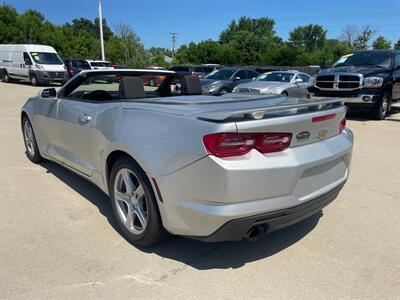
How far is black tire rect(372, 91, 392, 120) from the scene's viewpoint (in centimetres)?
1039

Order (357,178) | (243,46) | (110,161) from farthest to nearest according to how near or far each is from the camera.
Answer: (243,46), (357,178), (110,161)

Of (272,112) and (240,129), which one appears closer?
(240,129)

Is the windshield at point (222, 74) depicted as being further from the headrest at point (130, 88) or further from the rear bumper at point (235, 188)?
the rear bumper at point (235, 188)

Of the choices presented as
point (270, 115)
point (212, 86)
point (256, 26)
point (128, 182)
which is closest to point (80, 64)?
point (212, 86)

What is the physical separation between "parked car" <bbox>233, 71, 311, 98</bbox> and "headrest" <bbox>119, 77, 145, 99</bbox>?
27.3ft

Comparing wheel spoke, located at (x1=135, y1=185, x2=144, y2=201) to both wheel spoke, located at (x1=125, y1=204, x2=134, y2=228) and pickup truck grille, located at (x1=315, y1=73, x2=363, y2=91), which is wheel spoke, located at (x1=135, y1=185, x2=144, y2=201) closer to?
wheel spoke, located at (x1=125, y1=204, x2=134, y2=228)

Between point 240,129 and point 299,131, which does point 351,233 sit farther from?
point 240,129

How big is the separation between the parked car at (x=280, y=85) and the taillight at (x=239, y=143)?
9.41 metres

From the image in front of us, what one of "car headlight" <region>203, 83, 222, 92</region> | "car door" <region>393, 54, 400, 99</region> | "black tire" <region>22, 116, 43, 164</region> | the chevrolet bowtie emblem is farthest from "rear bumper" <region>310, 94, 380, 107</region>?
the chevrolet bowtie emblem

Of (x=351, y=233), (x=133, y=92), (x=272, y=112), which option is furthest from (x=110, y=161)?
(x=351, y=233)

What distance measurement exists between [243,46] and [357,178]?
70.0 m

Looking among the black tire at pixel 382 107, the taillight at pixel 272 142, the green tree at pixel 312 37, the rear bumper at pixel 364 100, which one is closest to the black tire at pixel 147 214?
the taillight at pixel 272 142

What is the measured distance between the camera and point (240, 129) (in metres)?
2.52

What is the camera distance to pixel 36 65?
74.0 feet
